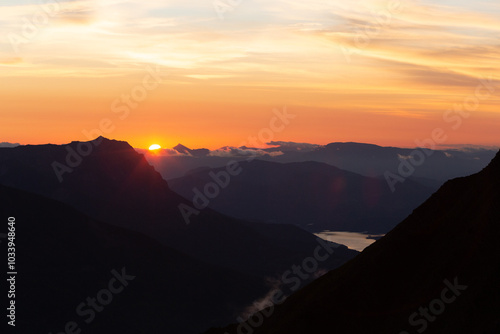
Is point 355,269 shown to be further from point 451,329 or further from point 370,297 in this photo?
point 451,329

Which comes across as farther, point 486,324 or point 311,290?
point 311,290

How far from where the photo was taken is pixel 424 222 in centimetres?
10975

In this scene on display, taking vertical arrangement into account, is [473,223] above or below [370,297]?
above

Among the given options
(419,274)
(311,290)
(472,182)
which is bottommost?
(311,290)

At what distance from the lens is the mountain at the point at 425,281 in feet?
260

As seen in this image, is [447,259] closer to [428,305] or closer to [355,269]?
[428,305]

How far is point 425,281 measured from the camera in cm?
9100

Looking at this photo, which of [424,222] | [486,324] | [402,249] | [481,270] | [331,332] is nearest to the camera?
[486,324]

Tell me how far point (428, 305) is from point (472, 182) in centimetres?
3471

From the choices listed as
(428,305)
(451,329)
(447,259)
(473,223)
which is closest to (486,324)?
(451,329)

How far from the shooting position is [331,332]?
298 feet

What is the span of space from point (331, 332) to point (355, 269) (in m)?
16.7

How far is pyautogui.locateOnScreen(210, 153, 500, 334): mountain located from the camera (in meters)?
79.2

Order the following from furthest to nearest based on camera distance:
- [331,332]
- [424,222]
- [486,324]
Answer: [424,222], [331,332], [486,324]
